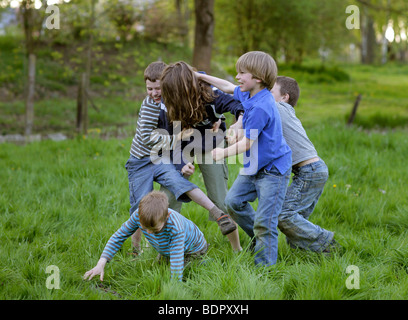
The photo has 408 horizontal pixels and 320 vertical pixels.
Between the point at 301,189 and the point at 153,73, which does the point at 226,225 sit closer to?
the point at 301,189

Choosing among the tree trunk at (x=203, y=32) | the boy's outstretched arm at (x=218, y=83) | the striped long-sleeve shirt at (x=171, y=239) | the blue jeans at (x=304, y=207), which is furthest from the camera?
the tree trunk at (x=203, y=32)

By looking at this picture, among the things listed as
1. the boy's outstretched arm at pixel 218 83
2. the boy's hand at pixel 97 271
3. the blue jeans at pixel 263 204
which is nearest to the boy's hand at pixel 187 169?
the blue jeans at pixel 263 204

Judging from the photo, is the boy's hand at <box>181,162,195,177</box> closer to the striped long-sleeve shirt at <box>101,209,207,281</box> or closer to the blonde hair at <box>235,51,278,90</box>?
the striped long-sleeve shirt at <box>101,209,207,281</box>

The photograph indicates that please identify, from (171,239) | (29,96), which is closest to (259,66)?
(171,239)

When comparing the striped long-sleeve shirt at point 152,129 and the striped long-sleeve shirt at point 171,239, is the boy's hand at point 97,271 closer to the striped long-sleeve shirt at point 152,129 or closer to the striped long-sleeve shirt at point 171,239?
the striped long-sleeve shirt at point 171,239

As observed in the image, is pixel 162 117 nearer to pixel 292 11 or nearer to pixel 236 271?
pixel 236 271

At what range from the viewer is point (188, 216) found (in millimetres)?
3979

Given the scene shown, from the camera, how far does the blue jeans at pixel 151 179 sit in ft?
10.4

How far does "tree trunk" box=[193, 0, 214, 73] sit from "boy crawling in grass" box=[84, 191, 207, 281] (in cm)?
615

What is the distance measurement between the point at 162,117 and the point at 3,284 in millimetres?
1544

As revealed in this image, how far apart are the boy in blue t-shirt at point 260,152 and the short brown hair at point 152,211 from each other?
0.46 m

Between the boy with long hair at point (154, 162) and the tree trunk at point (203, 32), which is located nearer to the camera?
the boy with long hair at point (154, 162)

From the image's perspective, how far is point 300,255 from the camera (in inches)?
131

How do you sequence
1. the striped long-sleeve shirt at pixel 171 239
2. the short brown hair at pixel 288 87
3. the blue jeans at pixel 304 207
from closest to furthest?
the striped long-sleeve shirt at pixel 171 239, the blue jeans at pixel 304 207, the short brown hair at pixel 288 87
